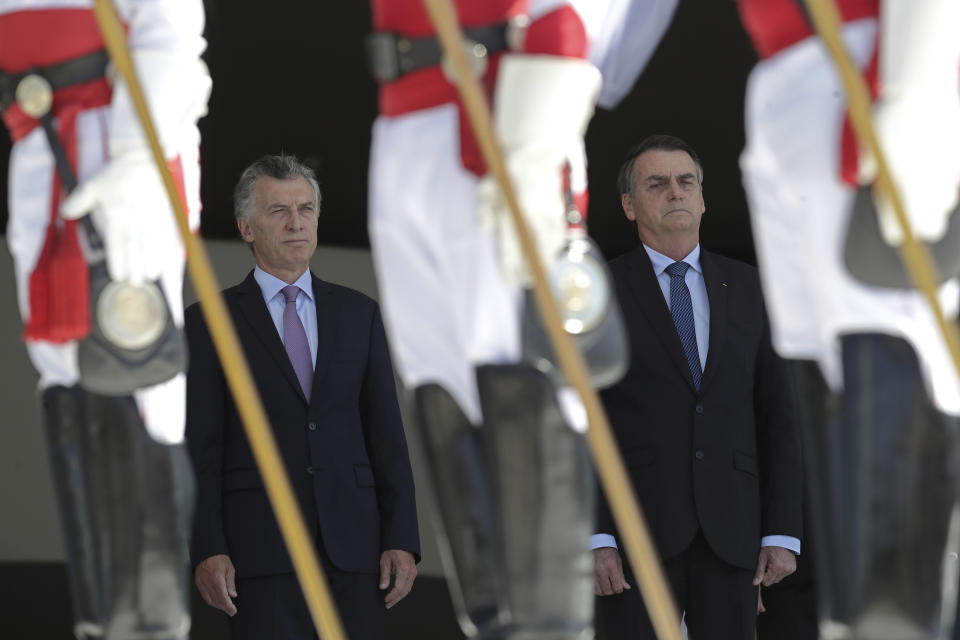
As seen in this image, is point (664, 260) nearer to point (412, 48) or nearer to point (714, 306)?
point (714, 306)

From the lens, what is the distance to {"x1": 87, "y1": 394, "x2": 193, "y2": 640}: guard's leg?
7.30 ft

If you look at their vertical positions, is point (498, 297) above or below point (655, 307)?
above

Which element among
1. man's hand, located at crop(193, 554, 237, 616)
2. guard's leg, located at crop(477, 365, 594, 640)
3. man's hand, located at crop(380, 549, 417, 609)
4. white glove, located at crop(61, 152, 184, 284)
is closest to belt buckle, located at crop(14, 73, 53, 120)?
white glove, located at crop(61, 152, 184, 284)

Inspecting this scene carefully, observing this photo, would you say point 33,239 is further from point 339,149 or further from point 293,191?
point 339,149

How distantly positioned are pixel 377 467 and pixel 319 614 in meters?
1.41

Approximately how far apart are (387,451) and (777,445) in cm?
75

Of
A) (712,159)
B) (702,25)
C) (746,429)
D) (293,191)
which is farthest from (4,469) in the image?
(746,429)

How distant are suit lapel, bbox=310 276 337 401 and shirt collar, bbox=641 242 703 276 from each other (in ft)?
2.04

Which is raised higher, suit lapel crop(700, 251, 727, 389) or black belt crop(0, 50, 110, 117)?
black belt crop(0, 50, 110, 117)

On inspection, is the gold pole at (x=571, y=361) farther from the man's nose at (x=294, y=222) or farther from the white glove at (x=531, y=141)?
the man's nose at (x=294, y=222)

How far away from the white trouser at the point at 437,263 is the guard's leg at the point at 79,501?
1.43ft

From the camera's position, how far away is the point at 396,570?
330cm

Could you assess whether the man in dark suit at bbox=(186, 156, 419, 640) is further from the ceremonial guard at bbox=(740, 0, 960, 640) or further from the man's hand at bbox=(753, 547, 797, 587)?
the ceremonial guard at bbox=(740, 0, 960, 640)

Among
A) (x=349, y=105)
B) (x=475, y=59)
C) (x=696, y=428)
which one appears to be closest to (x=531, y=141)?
(x=475, y=59)
